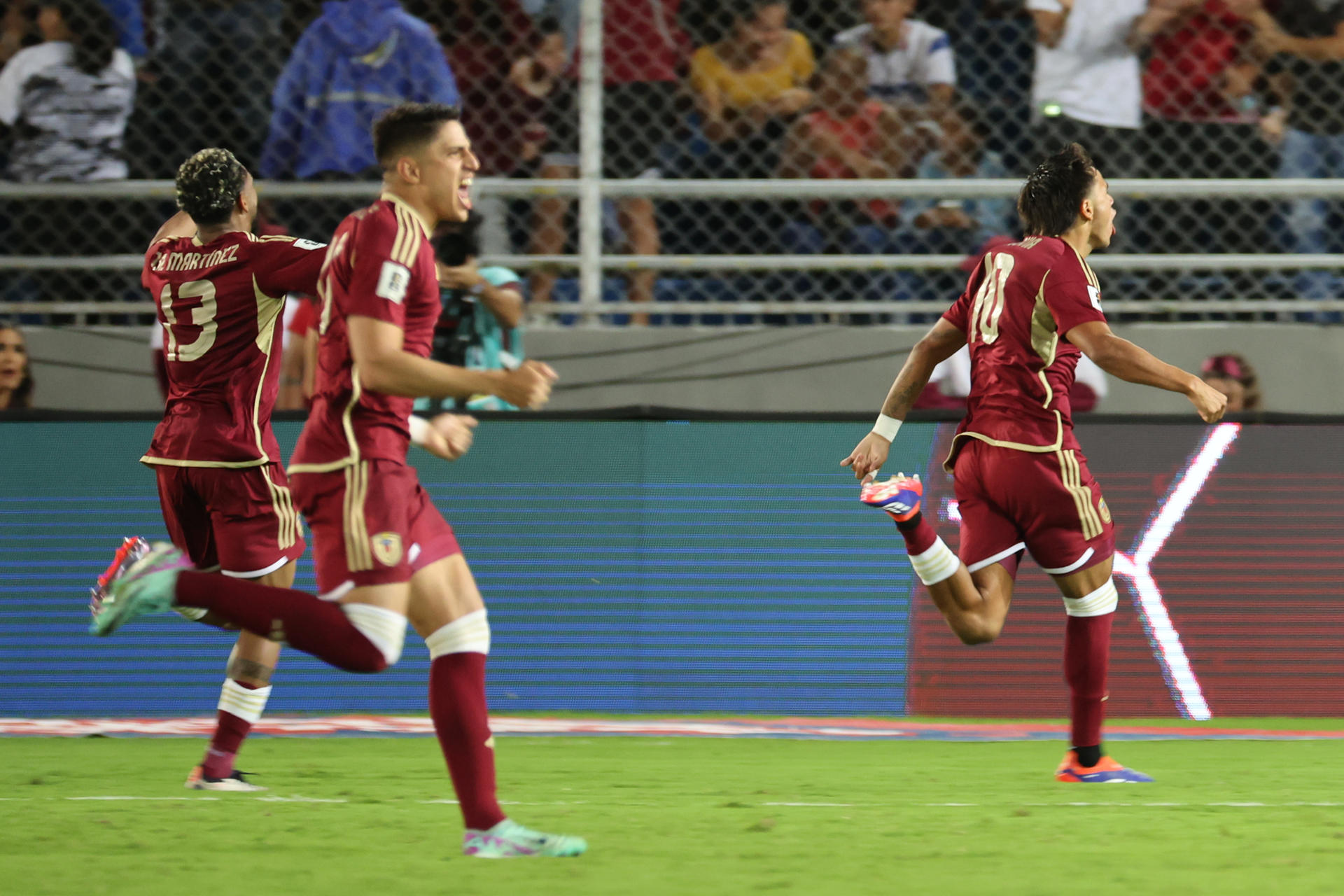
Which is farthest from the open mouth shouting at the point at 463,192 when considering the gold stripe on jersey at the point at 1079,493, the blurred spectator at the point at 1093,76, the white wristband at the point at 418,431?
the blurred spectator at the point at 1093,76

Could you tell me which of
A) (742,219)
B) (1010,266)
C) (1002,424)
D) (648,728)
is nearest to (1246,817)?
(1002,424)

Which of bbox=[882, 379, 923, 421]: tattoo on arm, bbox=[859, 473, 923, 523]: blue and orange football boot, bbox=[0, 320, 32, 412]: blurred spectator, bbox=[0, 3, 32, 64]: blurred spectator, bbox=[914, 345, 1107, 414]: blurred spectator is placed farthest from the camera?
bbox=[0, 3, 32, 64]: blurred spectator

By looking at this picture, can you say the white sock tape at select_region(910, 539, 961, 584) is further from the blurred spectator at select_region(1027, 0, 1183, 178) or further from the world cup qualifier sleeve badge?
the blurred spectator at select_region(1027, 0, 1183, 178)

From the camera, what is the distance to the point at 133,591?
401 cm

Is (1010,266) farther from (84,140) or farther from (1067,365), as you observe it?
(84,140)

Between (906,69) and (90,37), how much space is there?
13.8ft

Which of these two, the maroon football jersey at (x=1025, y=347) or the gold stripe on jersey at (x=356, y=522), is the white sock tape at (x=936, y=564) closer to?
the maroon football jersey at (x=1025, y=347)

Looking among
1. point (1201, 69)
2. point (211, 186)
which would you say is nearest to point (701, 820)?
point (211, 186)

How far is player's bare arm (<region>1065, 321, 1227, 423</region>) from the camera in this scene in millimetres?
4965

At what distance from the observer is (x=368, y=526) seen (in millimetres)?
3980

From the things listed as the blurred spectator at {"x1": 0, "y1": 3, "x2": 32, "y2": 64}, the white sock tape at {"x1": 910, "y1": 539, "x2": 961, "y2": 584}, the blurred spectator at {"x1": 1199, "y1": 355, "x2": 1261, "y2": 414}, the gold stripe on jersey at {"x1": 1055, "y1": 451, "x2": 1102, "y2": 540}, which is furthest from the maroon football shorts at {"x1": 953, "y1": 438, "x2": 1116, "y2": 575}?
the blurred spectator at {"x1": 0, "y1": 3, "x2": 32, "y2": 64}

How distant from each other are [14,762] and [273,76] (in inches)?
165

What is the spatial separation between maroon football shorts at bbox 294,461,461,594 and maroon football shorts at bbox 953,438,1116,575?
78.9 inches

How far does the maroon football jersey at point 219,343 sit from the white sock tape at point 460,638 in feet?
5.42
